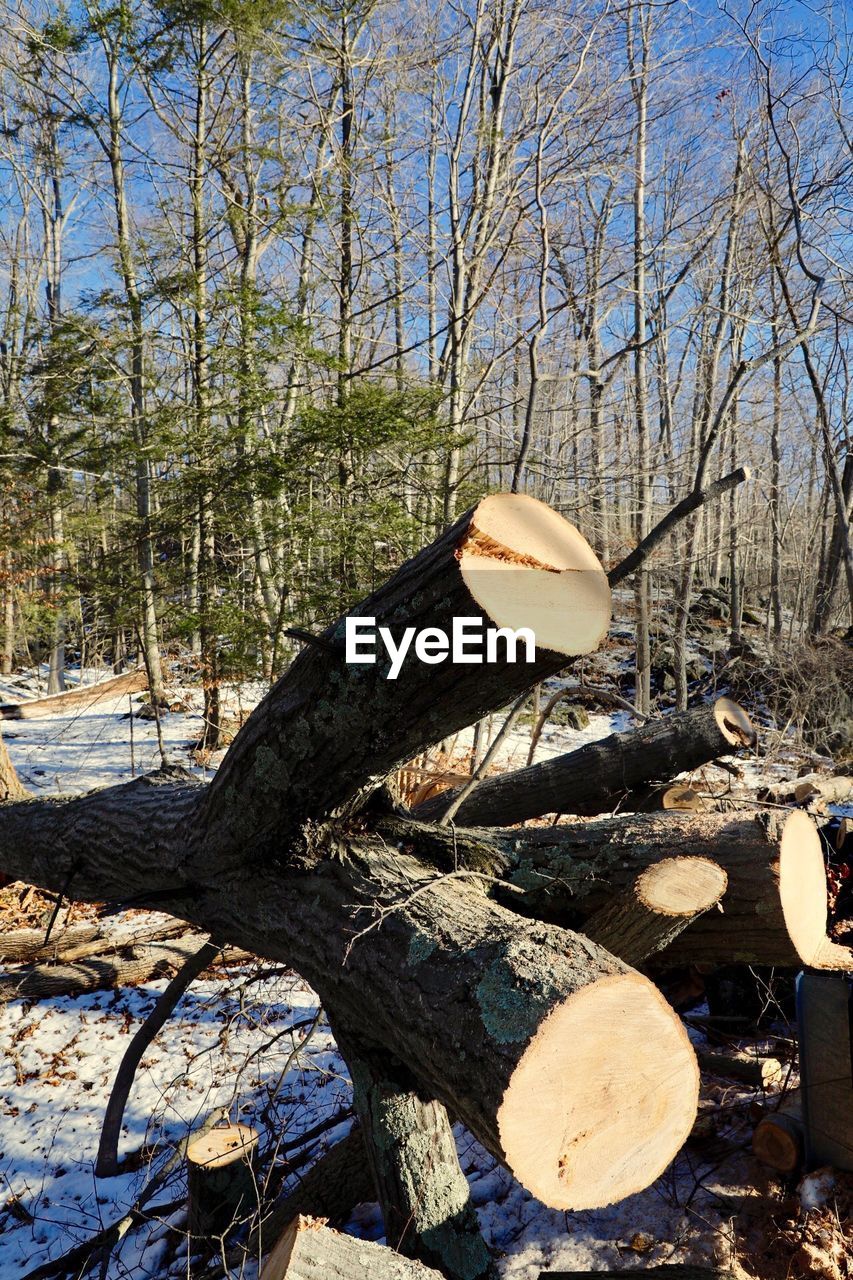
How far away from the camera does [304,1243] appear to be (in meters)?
1.67

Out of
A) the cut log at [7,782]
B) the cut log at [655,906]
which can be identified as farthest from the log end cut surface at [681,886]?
the cut log at [7,782]

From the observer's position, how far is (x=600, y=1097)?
1.71 meters

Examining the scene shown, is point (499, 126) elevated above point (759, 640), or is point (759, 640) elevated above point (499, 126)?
point (499, 126)

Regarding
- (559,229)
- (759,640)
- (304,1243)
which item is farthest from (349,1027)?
(759,640)

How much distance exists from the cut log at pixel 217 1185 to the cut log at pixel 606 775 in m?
1.76

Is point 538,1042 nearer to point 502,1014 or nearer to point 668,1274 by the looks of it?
point 502,1014

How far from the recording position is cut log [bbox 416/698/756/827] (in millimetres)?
4156

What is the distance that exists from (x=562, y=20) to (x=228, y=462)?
20.4 ft

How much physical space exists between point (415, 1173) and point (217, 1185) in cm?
114

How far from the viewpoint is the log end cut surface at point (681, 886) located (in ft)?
7.98

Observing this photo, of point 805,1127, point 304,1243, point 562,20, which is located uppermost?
point 562,20

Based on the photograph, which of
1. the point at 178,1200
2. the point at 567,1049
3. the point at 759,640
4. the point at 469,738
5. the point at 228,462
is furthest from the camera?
the point at 759,640

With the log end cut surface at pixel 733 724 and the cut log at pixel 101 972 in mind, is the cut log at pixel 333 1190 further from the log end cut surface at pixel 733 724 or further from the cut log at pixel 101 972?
the log end cut surface at pixel 733 724

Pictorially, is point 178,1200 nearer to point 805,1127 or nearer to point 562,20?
point 805,1127
